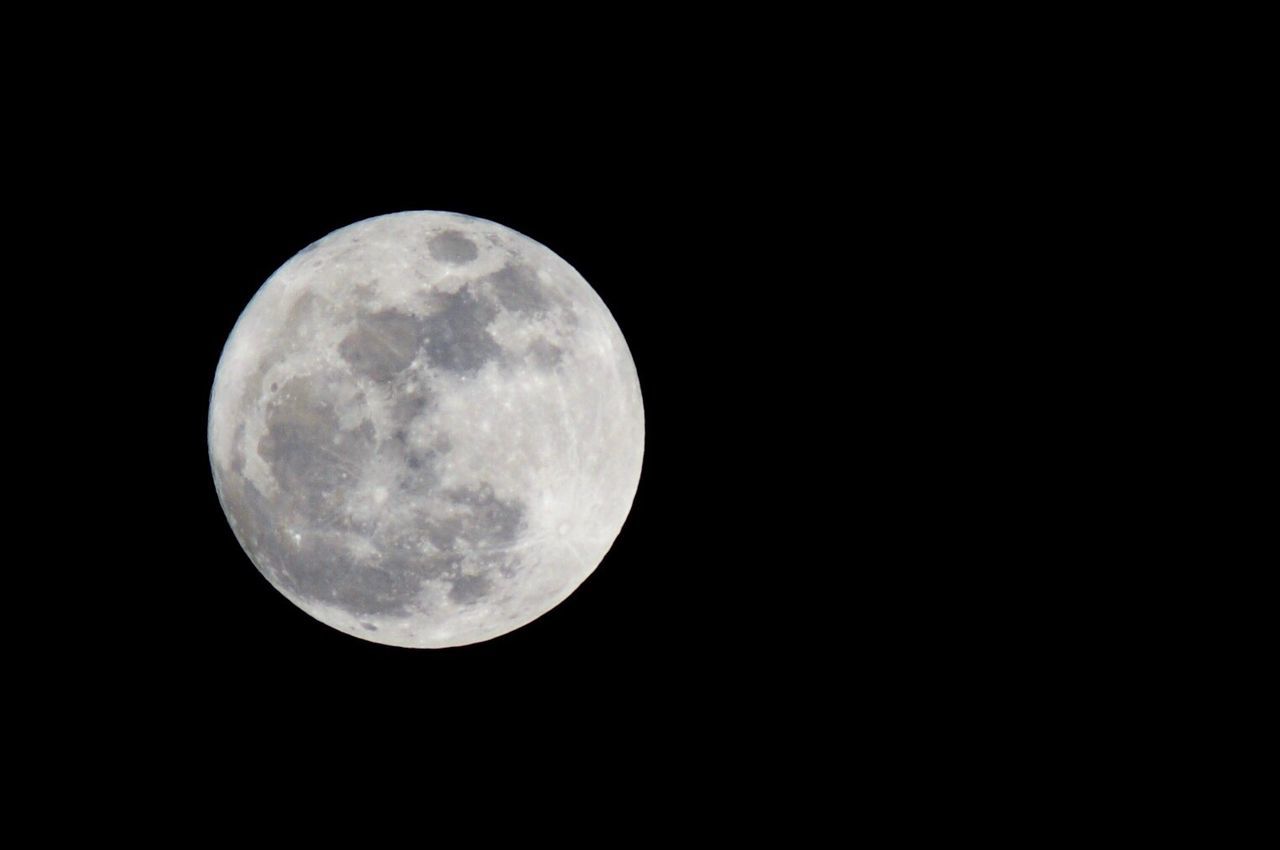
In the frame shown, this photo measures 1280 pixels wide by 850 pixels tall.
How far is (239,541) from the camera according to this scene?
5.29 metres

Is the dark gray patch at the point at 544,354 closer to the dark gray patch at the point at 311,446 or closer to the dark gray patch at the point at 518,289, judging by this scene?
the dark gray patch at the point at 518,289

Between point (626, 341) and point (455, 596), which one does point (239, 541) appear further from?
point (626, 341)

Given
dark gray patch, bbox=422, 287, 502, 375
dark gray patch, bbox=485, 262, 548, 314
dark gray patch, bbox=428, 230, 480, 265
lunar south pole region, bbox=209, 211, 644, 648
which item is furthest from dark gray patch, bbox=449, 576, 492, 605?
dark gray patch, bbox=428, 230, 480, 265

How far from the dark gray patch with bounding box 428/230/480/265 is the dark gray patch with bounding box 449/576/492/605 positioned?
1.62 meters

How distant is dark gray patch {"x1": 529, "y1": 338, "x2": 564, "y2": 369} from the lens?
474 centimetres

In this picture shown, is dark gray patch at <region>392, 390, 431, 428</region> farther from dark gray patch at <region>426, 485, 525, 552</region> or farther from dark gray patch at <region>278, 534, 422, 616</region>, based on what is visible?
dark gray patch at <region>278, 534, 422, 616</region>

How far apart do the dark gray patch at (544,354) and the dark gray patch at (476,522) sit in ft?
2.21

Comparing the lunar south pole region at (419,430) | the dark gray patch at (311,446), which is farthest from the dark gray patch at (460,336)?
the dark gray patch at (311,446)

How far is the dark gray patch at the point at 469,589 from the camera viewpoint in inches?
189

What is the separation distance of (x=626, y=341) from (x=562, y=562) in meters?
1.39

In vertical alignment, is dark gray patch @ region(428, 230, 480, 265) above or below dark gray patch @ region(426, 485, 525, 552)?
above

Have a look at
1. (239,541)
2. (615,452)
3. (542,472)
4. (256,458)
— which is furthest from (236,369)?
(615,452)

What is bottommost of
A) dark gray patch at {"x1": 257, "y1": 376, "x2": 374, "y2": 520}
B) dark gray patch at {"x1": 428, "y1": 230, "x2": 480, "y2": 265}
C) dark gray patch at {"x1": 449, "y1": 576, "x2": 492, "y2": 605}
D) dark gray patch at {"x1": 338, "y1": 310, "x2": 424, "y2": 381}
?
dark gray patch at {"x1": 449, "y1": 576, "x2": 492, "y2": 605}

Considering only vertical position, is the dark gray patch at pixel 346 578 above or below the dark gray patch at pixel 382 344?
below
